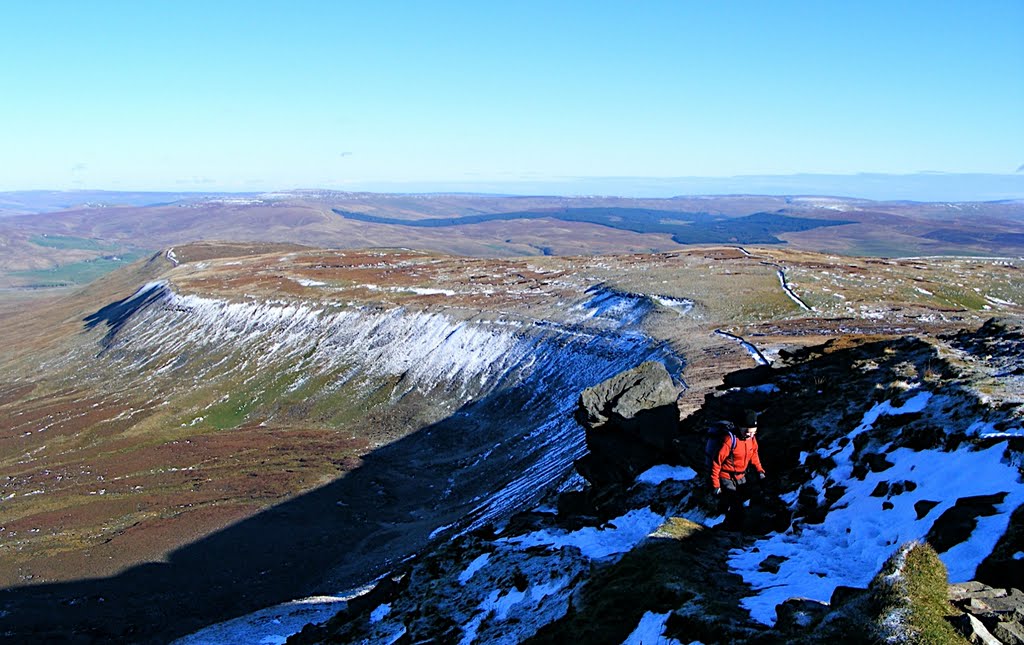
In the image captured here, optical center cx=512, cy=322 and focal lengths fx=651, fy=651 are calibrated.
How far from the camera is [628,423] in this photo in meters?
28.3

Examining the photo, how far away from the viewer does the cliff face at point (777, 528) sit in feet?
42.6

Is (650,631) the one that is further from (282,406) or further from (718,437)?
(282,406)

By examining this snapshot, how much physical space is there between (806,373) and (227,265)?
156010 mm

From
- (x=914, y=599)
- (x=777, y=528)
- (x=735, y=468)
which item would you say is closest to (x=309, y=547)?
(x=735, y=468)

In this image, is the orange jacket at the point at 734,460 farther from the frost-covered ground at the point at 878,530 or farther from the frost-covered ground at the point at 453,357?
the frost-covered ground at the point at 453,357

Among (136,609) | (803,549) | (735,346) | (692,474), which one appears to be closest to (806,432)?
(692,474)

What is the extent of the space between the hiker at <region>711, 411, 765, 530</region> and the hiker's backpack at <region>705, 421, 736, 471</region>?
26 mm

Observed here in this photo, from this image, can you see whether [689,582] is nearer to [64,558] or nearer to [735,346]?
[735,346]

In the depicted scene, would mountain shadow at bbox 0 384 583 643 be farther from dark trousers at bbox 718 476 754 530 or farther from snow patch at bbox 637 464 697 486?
dark trousers at bbox 718 476 754 530

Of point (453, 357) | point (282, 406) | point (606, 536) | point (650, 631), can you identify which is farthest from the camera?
point (282, 406)

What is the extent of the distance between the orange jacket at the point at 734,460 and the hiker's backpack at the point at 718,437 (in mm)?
78

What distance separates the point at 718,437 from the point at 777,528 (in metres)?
2.95

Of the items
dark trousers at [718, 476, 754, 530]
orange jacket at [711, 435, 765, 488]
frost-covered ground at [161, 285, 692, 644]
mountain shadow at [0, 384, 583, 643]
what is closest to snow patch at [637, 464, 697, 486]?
frost-covered ground at [161, 285, 692, 644]

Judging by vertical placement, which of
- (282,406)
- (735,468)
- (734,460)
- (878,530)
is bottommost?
(282,406)
